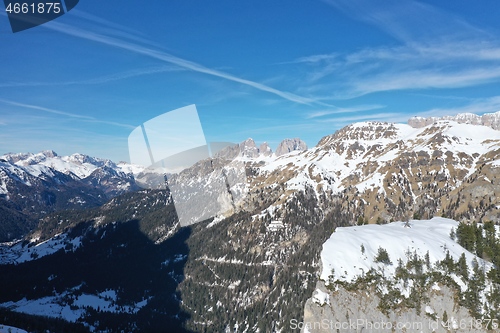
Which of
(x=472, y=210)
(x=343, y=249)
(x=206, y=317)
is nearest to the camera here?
(x=343, y=249)

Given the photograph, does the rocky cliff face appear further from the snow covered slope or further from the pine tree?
the pine tree

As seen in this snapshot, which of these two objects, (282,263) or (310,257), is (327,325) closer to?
(310,257)

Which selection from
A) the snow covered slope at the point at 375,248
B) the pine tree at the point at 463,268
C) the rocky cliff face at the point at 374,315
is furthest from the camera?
the snow covered slope at the point at 375,248

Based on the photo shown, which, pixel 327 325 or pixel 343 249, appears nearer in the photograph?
pixel 327 325

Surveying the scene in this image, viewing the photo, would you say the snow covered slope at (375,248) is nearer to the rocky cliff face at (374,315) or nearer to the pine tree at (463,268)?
the pine tree at (463,268)

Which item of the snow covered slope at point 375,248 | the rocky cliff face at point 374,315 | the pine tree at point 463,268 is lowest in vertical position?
the rocky cliff face at point 374,315

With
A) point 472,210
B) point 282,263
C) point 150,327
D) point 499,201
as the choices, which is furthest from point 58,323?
point 499,201

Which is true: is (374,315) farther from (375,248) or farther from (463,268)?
(463,268)

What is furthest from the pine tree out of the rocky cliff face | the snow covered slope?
the rocky cliff face

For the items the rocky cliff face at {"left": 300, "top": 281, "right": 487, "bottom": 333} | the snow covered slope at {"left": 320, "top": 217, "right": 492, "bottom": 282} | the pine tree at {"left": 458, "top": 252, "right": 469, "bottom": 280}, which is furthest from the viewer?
the snow covered slope at {"left": 320, "top": 217, "right": 492, "bottom": 282}

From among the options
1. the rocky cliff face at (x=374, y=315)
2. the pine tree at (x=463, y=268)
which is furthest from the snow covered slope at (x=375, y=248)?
the rocky cliff face at (x=374, y=315)

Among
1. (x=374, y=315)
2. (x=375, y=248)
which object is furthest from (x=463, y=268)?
(x=374, y=315)
